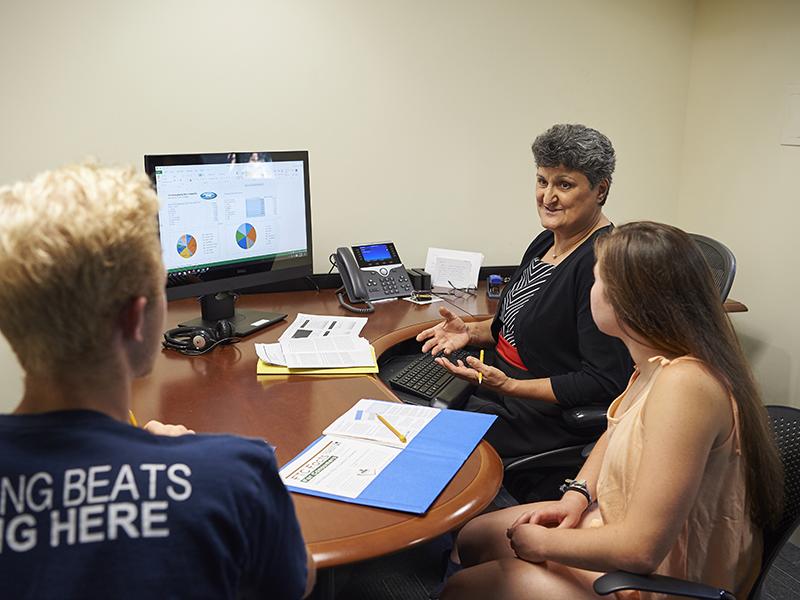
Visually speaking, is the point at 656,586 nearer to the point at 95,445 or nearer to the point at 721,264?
the point at 95,445

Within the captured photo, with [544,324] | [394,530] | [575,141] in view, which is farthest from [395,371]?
[394,530]

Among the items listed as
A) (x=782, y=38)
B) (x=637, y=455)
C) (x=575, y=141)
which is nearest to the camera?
(x=637, y=455)

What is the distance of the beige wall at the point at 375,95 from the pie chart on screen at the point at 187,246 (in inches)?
23.8

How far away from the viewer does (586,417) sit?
6.26 feet

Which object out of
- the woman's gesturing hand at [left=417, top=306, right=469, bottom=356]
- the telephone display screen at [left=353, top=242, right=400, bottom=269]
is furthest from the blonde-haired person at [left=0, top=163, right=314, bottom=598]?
the telephone display screen at [left=353, top=242, right=400, bottom=269]

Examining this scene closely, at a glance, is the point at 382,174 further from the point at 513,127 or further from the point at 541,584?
the point at 541,584

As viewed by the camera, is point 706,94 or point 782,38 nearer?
point 782,38

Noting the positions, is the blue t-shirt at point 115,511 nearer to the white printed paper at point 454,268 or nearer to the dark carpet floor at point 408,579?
the dark carpet floor at point 408,579

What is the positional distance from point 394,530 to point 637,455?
0.51m

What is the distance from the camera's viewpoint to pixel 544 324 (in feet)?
6.79

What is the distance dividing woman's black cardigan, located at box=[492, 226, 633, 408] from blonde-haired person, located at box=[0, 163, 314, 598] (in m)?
1.32

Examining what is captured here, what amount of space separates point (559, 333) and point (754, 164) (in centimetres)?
153

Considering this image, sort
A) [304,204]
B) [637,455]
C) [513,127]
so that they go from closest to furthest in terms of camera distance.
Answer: [637,455] → [304,204] → [513,127]

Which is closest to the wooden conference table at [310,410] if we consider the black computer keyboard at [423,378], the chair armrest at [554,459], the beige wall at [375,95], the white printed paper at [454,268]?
the black computer keyboard at [423,378]
